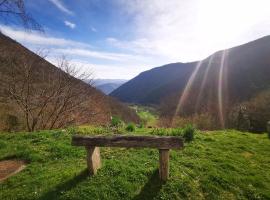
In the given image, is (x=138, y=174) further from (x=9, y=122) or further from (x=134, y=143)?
(x=9, y=122)

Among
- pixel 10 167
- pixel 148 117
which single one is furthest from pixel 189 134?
pixel 148 117

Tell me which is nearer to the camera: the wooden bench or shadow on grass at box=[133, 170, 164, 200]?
shadow on grass at box=[133, 170, 164, 200]

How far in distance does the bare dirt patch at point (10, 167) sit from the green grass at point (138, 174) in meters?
0.28

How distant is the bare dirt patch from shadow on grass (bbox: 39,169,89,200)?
1905 mm

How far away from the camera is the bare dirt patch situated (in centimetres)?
768

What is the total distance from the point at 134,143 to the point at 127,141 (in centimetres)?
→ 18

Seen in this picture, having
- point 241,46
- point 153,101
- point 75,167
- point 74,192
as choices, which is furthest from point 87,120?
point 153,101

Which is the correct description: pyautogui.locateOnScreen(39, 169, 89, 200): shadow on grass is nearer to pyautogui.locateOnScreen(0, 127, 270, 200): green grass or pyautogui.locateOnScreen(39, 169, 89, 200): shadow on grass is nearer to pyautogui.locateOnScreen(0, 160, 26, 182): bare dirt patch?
pyautogui.locateOnScreen(0, 127, 270, 200): green grass

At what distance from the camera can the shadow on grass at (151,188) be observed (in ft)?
20.0

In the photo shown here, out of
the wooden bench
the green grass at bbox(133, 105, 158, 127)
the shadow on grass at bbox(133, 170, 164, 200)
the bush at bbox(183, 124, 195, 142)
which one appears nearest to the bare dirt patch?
the wooden bench

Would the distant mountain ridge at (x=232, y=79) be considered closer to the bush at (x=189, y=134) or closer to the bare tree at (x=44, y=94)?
the bare tree at (x=44, y=94)

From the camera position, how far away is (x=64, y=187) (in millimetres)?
6340

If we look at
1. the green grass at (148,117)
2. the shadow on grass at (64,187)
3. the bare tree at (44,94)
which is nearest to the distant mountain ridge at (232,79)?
the green grass at (148,117)

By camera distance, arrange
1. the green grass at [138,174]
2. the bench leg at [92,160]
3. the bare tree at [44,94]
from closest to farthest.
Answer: the green grass at [138,174]
the bench leg at [92,160]
the bare tree at [44,94]
